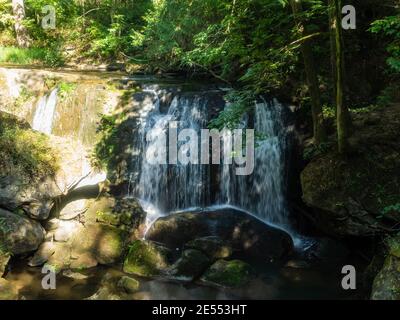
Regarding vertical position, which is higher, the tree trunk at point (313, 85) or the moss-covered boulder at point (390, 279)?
the tree trunk at point (313, 85)

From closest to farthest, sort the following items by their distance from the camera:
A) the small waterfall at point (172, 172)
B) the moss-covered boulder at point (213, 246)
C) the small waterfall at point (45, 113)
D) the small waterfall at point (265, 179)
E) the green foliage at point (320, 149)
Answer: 1. the green foliage at point (320, 149)
2. the moss-covered boulder at point (213, 246)
3. the small waterfall at point (265, 179)
4. the small waterfall at point (172, 172)
5. the small waterfall at point (45, 113)

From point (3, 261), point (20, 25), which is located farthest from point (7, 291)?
point (20, 25)

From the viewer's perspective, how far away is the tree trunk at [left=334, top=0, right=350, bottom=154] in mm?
6557

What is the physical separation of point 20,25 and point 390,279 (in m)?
16.3

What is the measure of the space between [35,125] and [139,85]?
9.64ft

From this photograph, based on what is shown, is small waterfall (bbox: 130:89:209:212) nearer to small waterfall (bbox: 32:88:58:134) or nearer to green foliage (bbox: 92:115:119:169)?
green foliage (bbox: 92:115:119:169)

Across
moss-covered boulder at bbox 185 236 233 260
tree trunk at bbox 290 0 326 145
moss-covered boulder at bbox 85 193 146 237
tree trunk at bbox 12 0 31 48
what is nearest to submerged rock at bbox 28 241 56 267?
moss-covered boulder at bbox 85 193 146 237

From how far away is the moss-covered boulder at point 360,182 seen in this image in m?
7.21

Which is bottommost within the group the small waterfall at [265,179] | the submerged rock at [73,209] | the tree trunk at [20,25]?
the submerged rock at [73,209]

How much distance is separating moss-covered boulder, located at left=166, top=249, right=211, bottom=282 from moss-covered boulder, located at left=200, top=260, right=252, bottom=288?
17cm

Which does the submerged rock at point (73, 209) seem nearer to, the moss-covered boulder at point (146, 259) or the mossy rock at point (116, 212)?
the mossy rock at point (116, 212)

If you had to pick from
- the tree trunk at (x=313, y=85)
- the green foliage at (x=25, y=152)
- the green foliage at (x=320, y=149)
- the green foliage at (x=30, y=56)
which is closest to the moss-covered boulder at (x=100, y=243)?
the green foliage at (x=25, y=152)

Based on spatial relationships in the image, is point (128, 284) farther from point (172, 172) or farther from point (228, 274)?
point (172, 172)

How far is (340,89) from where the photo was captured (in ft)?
22.7
